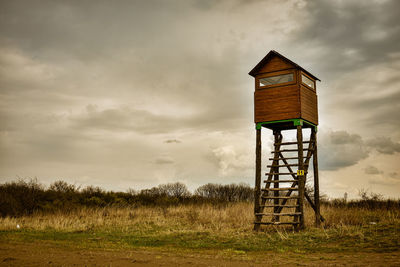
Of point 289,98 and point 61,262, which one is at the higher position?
point 289,98

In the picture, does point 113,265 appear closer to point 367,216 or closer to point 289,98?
point 289,98

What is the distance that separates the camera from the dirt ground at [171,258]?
9.15 meters

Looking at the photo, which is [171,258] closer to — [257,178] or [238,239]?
[238,239]

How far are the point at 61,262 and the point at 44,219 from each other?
13.4 meters

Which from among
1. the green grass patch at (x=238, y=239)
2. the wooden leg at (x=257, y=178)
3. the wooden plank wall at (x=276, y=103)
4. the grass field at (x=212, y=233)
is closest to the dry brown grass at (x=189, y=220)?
the grass field at (x=212, y=233)

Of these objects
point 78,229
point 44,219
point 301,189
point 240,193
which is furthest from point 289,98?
→ point 240,193

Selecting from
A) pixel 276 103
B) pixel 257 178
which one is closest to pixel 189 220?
pixel 257 178

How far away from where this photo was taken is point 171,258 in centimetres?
1007

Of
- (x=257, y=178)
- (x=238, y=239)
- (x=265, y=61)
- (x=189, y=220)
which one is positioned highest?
(x=265, y=61)

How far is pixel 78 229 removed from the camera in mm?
17828

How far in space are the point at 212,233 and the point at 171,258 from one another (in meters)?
5.17

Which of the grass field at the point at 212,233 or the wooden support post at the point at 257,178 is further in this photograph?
the wooden support post at the point at 257,178

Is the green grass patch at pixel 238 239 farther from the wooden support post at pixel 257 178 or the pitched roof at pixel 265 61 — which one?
the pitched roof at pixel 265 61

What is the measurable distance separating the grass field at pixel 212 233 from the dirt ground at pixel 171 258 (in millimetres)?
885
